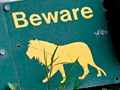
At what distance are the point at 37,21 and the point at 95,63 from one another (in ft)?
1.73

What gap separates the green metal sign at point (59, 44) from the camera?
2.33 metres

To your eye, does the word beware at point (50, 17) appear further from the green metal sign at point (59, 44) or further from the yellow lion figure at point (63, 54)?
the yellow lion figure at point (63, 54)

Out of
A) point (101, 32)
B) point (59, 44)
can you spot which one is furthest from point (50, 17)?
point (101, 32)

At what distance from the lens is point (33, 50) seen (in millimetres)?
2363

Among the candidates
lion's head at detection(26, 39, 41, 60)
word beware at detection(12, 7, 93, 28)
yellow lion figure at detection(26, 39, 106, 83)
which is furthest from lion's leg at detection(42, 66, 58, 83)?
word beware at detection(12, 7, 93, 28)

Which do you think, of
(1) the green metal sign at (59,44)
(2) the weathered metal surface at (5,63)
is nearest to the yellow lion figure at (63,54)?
(1) the green metal sign at (59,44)

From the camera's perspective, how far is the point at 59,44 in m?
2.41

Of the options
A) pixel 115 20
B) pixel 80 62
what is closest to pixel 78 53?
pixel 80 62

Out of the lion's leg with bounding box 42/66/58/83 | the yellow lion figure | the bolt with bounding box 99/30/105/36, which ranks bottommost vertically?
the lion's leg with bounding box 42/66/58/83

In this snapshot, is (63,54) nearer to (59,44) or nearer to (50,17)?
(59,44)

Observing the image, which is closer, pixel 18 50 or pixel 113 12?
pixel 18 50

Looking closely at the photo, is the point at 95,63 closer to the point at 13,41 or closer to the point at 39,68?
the point at 39,68

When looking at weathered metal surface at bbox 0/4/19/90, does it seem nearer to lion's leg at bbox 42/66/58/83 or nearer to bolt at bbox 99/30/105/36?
lion's leg at bbox 42/66/58/83

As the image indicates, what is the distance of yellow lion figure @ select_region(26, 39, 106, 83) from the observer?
2352mm
